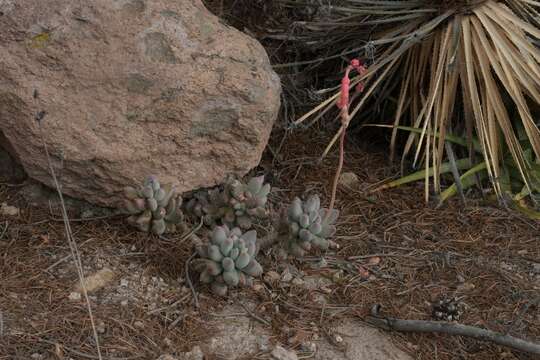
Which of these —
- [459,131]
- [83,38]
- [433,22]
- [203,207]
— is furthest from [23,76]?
[459,131]

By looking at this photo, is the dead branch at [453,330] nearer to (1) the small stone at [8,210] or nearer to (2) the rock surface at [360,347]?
(2) the rock surface at [360,347]

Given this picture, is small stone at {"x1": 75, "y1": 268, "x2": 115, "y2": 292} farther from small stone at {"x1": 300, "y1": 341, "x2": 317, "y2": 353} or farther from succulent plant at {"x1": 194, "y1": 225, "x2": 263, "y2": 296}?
small stone at {"x1": 300, "y1": 341, "x2": 317, "y2": 353}

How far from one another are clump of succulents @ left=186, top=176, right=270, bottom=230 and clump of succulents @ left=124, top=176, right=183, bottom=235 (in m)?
0.14

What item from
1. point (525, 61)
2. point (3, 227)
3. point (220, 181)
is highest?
point (525, 61)

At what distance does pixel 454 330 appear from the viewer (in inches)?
90.2

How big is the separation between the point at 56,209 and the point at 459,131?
1.79 metres

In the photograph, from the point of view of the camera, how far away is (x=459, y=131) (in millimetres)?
3322

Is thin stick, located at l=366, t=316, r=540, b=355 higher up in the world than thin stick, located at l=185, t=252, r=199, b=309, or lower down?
higher up

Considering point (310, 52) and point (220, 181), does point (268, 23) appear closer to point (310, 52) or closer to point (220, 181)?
point (310, 52)

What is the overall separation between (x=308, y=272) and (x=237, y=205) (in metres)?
0.34

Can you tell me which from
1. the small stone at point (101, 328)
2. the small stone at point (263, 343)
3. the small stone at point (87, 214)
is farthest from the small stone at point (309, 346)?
the small stone at point (87, 214)

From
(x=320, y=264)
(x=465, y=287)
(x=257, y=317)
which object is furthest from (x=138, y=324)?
(x=465, y=287)

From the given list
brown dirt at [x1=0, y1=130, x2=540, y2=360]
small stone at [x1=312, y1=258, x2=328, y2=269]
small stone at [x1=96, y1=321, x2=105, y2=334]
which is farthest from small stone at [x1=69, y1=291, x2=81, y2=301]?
small stone at [x1=312, y1=258, x2=328, y2=269]

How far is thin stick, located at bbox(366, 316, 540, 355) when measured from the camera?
2234 millimetres
